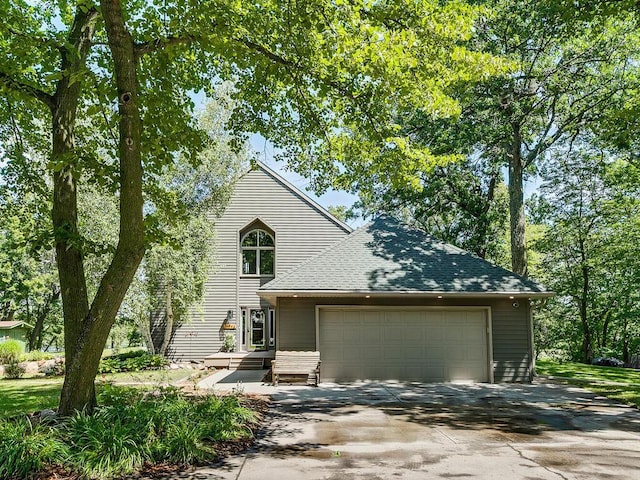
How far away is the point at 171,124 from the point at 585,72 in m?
15.8

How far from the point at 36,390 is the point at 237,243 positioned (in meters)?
9.61

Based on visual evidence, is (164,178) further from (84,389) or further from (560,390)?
(560,390)

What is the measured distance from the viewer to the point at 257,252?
70.1ft

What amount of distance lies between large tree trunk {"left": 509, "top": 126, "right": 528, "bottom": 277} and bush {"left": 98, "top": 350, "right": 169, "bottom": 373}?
43.2 ft

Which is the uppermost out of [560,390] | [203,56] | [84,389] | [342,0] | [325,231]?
[203,56]

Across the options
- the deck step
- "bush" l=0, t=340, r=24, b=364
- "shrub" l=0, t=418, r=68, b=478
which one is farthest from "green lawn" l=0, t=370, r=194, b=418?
"shrub" l=0, t=418, r=68, b=478

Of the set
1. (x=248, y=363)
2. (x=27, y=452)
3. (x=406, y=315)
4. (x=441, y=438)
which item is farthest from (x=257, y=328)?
(x=27, y=452)

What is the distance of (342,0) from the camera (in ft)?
21.8

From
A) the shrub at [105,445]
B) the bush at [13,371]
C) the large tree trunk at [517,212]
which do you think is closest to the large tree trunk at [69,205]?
the shrub at [105,445]

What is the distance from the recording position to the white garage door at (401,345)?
1392 centimetres

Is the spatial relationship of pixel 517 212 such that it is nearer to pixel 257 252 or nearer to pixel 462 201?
pixel 462 201

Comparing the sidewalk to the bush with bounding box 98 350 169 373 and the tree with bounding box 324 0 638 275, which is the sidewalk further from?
the tree with bounding box 324 0 638 275

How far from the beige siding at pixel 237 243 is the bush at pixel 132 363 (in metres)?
2.13

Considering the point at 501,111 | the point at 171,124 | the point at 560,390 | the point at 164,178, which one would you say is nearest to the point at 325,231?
the point at 164,178
